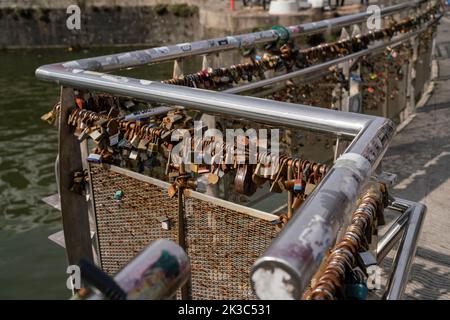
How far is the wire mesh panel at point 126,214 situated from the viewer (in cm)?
214

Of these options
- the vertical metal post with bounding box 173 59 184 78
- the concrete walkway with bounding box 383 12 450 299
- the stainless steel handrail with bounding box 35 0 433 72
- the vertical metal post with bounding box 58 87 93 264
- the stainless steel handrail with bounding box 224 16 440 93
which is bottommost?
the concrete walkway with bounding box 383 12 450 299

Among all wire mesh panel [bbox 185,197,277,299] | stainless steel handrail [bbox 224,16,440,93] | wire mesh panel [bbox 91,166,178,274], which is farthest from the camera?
stainless steel handrail [bbox 224,16,440,93]

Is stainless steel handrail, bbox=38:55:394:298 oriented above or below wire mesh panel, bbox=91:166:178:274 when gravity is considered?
above

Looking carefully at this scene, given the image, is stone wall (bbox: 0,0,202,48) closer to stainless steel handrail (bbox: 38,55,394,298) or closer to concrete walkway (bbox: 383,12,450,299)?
concrete walkway (bbox: 383,12,450,299)

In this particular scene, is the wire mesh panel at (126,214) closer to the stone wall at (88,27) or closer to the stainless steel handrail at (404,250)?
the stainless steel handrail at (404,250)

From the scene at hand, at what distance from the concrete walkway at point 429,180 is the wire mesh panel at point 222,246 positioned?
157 cm

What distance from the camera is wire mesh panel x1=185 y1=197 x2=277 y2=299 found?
1871 mm

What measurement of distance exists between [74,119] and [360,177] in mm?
1517

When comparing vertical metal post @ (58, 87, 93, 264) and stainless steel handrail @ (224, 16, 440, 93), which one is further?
stainless steel handrail @ (224, 16, 440, 93)

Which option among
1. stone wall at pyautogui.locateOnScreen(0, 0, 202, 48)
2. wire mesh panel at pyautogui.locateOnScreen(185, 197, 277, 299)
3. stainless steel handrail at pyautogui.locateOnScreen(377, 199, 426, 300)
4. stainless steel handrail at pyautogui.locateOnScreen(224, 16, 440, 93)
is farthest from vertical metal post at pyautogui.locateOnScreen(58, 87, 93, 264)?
stone wall at pyautogui.locateOnScreen(0, 0, 202, 48)

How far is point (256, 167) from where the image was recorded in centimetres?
181

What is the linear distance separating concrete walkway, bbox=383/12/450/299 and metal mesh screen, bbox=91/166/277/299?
5.21ft
